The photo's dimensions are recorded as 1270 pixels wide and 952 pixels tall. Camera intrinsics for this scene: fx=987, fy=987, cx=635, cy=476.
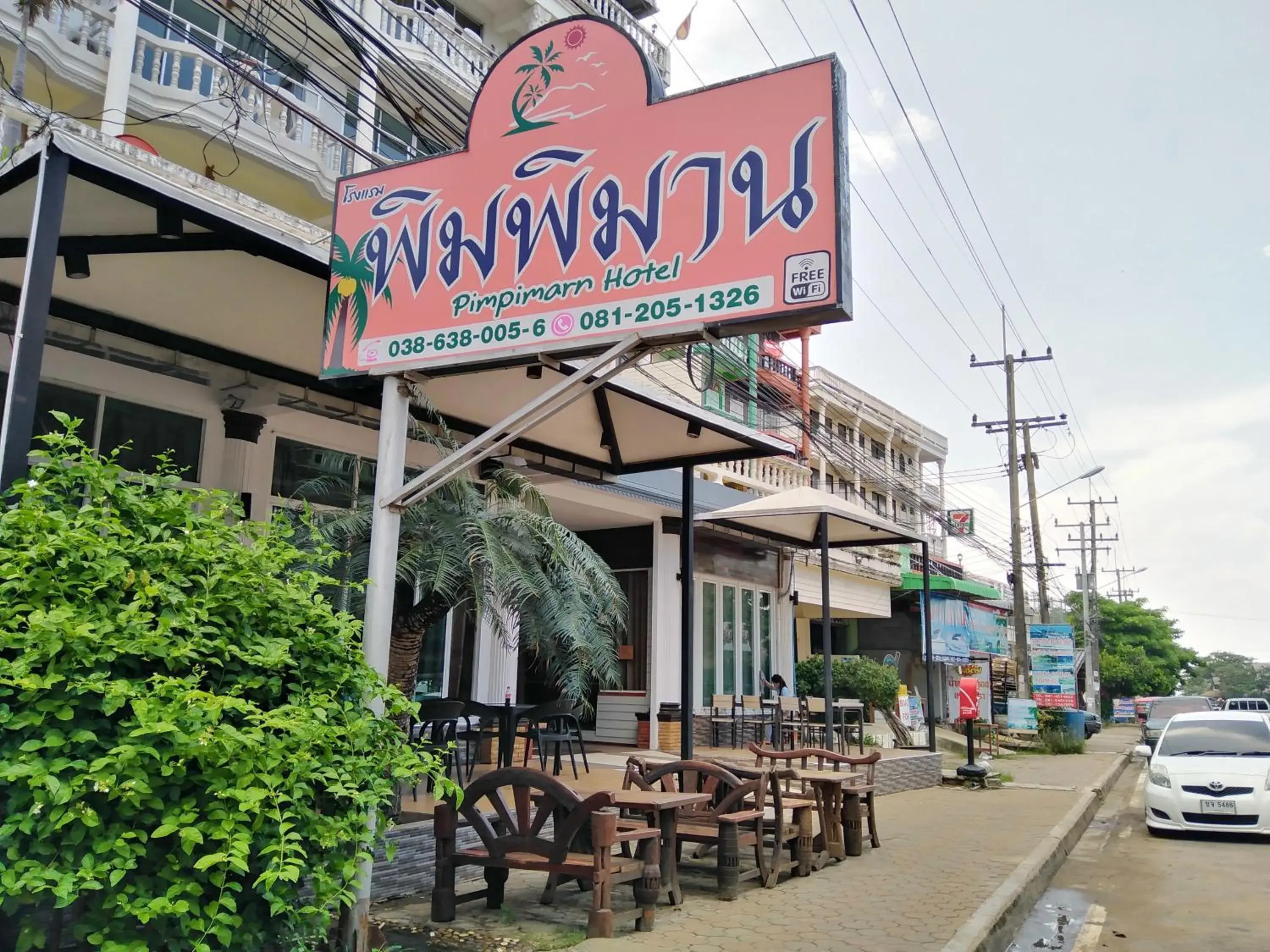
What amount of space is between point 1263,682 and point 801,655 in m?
138

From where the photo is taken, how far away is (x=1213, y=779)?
11742mm

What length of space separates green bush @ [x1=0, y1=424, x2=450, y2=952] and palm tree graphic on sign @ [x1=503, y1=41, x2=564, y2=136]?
9.08 feet

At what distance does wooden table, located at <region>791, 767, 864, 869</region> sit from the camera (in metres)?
8.50

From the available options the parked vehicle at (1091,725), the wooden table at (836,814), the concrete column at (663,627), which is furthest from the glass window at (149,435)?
the parked vehicle at (1091,725)

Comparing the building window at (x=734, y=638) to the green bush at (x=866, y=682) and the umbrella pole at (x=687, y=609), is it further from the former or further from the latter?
the umbrella pole at (x=687, y=609)

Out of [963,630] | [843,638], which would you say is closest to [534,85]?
[843,638]

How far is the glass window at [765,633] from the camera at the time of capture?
1898cm

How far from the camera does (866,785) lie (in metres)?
9.27

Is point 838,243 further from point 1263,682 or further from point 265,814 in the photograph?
point 1263,682

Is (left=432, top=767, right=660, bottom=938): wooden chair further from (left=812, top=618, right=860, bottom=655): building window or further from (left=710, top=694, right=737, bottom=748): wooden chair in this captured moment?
(left=812, top=618, right=860, bottom=655): building window

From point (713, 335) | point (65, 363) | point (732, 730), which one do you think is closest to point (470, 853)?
point (713, 335)

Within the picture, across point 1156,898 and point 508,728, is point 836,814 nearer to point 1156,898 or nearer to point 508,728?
point 1156,898

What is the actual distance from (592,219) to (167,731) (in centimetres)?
330

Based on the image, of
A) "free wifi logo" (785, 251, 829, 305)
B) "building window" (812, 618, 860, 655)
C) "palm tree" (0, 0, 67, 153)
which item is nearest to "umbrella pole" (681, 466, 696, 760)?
"free wifi logo" (785, 251, 829, 305)
